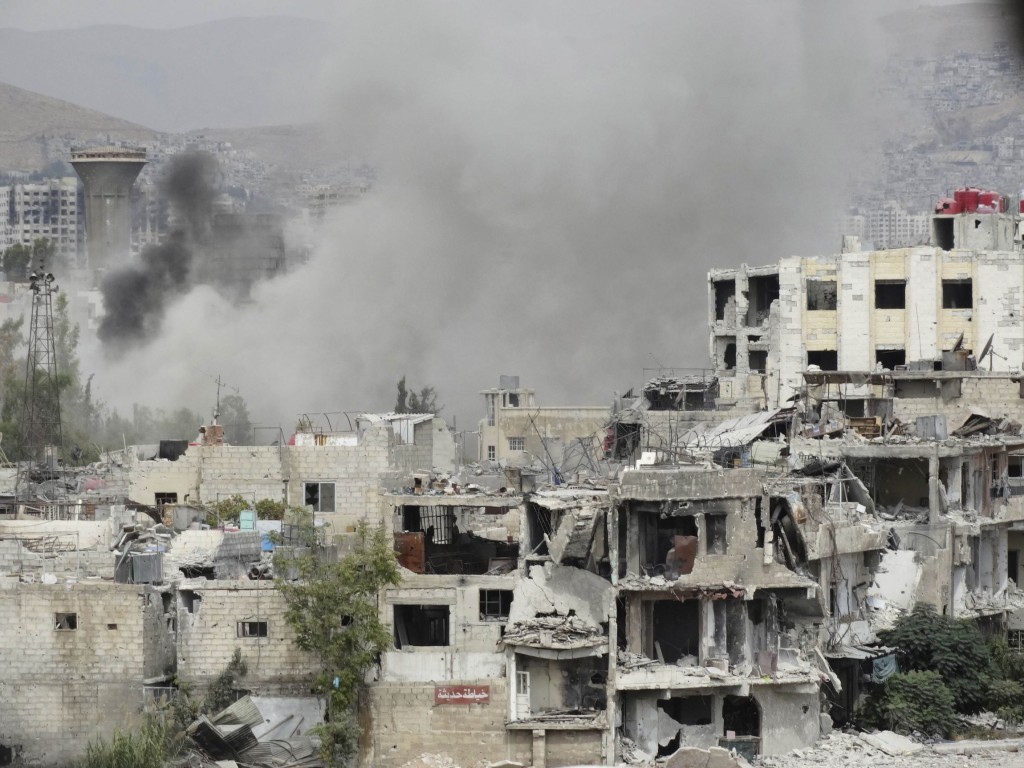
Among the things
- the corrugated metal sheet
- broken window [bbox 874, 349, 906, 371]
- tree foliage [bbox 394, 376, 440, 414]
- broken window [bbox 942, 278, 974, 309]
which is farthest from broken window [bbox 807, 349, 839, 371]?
the corrugated metal sheet

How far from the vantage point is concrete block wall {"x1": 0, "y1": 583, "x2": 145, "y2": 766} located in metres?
27.1

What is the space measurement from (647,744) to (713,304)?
2659 cm

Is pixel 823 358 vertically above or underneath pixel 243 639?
above

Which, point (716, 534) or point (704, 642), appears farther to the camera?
point (704, 642)

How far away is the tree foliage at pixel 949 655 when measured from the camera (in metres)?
30.2

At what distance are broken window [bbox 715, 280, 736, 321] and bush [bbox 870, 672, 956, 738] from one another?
79.0 feet

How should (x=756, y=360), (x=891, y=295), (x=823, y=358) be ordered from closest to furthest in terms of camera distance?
(x=891, y=295)
(x=823, y=358)
(x=756, y=360)

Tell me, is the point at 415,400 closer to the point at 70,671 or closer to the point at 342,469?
the point at 342,469

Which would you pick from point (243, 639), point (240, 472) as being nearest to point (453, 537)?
point (240, 472)

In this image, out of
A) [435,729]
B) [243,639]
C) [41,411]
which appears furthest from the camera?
[41,411]

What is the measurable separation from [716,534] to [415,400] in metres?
35.5

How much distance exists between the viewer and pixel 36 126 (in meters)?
158

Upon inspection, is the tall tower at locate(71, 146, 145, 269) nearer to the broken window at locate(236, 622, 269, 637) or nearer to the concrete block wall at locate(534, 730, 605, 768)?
the broken window at locate(236, 622, 269, 637)

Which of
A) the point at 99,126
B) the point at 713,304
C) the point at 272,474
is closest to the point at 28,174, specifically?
the point at 99,126
